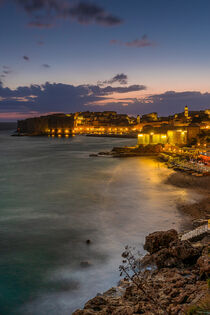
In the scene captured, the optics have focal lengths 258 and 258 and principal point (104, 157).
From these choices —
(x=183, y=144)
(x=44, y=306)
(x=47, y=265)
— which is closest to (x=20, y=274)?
(x=47, y=265)

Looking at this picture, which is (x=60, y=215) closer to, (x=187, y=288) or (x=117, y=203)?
(x=117, y=203)

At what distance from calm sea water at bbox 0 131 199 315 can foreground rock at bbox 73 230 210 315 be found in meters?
0.73

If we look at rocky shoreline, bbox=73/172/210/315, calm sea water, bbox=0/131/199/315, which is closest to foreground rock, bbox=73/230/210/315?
rocky shoreline, bbox=73/172/210/315

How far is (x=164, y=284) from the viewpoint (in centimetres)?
473

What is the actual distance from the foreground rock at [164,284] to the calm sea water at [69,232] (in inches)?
28.6

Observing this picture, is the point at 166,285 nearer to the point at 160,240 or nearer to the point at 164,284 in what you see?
the point at 164,284

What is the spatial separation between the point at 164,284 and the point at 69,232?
4.16 m

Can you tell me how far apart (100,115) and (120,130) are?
44667 mm

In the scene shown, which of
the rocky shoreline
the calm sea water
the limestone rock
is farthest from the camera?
the limestone rock

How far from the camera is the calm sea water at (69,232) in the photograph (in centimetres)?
526

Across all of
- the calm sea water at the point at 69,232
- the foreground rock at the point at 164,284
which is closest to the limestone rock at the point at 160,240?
the foreground rock at the point at 164,284

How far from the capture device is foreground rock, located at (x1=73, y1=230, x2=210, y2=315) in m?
4.02

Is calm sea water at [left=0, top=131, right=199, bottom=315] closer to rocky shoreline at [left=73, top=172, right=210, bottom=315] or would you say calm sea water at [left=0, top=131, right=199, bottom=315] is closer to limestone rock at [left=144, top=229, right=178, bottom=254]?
rocky shoreline at [left=73, top=172, right=210, bottom=315]

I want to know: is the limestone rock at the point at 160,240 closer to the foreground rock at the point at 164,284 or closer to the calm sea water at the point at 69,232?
the foreground rock at the point at 164,284
